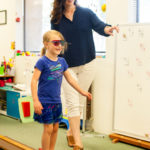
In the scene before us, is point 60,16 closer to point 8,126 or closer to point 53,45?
A: point 53,45

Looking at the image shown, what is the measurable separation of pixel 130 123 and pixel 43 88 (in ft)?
3.98

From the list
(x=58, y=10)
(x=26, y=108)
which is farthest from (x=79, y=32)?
(x=26, y=108)

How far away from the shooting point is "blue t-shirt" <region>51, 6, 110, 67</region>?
2.13 meters

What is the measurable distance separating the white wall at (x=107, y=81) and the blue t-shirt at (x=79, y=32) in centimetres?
66

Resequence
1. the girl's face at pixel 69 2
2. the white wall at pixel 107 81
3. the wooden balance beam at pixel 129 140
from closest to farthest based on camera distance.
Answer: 1. the girl's face at pixel 69 2
2. the wooden balance beam at pixel 129 140
3. the white wall at pixel 107 81

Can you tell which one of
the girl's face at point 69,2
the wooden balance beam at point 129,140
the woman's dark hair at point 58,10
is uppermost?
the girl's face at point 69,2

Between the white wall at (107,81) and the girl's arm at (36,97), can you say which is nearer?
the girl's arm at (36,97)

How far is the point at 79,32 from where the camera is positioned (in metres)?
2.13

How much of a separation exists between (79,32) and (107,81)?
91 centimetres

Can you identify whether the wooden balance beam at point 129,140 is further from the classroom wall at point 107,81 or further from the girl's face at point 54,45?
the girl's face at point 54,45

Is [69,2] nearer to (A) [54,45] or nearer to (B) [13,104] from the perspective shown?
(A) [54,45]

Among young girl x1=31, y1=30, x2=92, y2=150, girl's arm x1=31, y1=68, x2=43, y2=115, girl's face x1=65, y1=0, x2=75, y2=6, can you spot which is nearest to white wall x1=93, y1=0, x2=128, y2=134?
girl's face x1=65, y1=0, x2=75, y2=6

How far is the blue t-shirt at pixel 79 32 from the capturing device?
213 cm

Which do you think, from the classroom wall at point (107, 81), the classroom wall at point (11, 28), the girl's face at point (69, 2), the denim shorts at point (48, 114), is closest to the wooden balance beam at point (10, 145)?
the denim shorts at point (48, 114)
